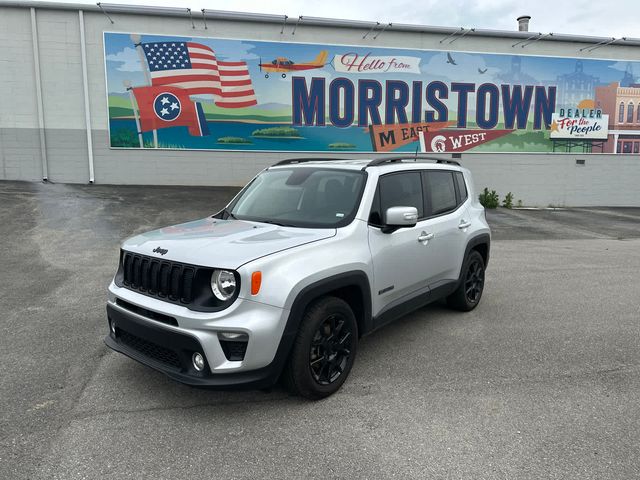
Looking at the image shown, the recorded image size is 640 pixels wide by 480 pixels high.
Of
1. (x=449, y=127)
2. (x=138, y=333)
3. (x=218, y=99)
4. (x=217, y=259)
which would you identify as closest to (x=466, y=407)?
(x=217, y=259)

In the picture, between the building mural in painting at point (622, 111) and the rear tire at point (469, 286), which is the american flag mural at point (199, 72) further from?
the building mural in painting at point (622, 111)

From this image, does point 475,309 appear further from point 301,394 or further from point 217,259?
point 217,259

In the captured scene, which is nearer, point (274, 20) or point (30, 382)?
point (30, 382)

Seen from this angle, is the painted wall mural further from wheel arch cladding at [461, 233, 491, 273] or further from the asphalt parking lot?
wheel arch cladding at [461, 233, 491, 273]

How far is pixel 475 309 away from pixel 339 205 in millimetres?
2668

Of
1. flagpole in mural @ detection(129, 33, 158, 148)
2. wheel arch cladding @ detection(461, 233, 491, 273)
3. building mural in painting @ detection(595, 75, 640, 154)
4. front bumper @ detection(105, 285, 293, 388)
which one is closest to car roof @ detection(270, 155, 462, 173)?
wheel arch cladding @ detection(461, 233, 491, 273)

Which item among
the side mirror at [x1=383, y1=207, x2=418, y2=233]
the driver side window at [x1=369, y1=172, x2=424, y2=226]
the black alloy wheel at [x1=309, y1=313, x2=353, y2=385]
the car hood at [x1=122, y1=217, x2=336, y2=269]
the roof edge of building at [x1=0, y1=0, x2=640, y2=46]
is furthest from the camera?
the roof edge of building at [x1=0, y1=0, x2=640, y2=46]

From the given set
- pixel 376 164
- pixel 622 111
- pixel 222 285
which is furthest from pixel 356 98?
pixel 222 285

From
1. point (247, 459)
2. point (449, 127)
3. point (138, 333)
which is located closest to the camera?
point (247, 459)

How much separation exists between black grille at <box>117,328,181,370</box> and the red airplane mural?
46.5 ft

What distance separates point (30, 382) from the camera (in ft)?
11.9

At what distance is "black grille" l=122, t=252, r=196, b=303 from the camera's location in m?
3.11

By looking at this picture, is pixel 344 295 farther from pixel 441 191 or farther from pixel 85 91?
pixel 85 91

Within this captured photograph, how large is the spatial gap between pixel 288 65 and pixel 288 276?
14586mm
